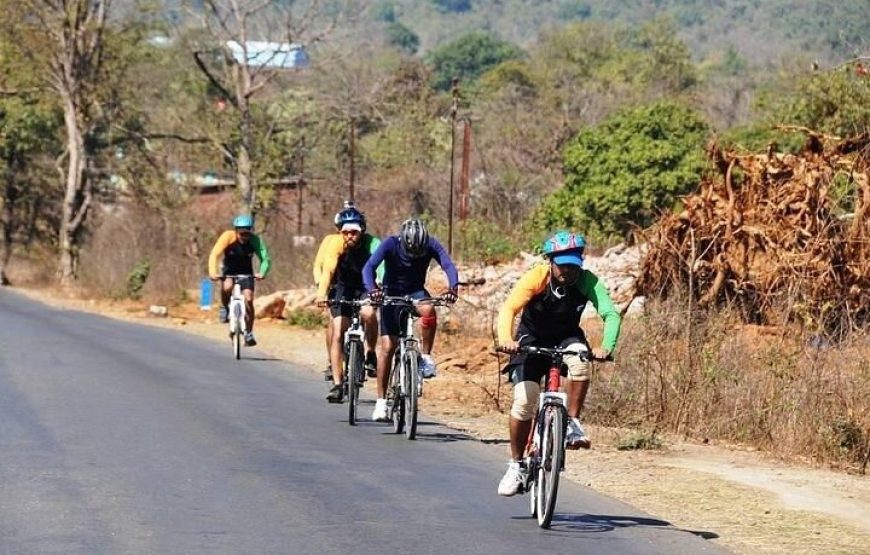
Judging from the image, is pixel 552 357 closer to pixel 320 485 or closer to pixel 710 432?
pixel 320 485

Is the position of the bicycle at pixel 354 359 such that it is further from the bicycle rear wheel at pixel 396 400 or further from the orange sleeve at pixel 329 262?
the bicycle rear wheel at pixel 396 400

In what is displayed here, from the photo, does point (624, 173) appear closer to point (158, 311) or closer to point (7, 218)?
point (158, 311)

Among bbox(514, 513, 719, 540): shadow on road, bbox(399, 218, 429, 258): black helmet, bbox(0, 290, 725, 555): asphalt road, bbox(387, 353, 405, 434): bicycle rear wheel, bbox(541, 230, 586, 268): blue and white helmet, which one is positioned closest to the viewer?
bbox(0, 290, 725, 555): asphalt road

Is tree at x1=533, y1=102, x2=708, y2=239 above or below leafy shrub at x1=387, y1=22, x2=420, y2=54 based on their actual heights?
below

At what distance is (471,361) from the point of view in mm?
23000

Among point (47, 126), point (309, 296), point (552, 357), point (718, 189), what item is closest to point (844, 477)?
point (552, 357)

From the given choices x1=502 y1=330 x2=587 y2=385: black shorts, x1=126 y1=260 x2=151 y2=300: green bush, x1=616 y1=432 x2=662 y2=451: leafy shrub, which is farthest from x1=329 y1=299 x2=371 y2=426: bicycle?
x1=126 y1=260 x2=151 y2=300: green bush

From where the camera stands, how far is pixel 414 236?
1508cm

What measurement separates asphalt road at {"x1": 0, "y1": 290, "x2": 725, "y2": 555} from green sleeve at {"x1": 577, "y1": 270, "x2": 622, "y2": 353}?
1242 mm

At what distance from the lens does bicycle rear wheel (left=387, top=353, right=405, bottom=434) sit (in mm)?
15203

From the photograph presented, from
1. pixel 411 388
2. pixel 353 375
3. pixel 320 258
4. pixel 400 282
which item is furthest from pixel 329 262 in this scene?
pixel 411 388

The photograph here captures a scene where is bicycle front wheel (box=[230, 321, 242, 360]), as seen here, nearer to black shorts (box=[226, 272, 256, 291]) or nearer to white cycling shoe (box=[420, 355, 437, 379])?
black shorts (box=[226, 272, 256, 291])

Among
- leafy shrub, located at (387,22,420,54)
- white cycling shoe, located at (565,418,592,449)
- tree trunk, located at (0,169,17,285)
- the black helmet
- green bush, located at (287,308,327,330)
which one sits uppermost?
leafy shrub, located at (387,22,420,54)

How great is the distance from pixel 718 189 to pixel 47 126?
42562mm
